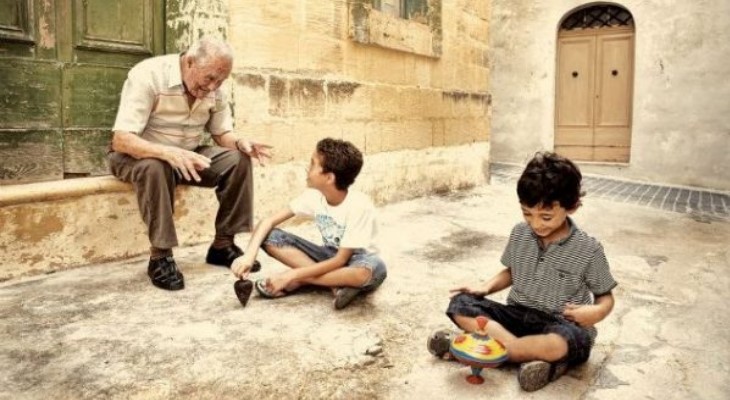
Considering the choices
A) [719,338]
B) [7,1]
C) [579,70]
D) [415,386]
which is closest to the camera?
[415,386]

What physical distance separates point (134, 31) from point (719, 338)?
3.29m

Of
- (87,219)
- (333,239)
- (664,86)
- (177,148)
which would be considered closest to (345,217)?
(333,239)

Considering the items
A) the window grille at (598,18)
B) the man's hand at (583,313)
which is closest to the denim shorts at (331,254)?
the man's hand at (583,313)

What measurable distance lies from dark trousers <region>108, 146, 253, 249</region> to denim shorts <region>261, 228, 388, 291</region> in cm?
48

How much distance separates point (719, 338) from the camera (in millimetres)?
2279

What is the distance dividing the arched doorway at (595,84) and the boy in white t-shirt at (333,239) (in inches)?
333

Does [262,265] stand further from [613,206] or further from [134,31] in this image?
[613,206]

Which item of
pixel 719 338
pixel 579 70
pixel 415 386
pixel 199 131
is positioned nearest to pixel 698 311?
pixel 719 338

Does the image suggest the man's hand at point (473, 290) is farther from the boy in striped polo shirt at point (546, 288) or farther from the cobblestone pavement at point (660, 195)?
the cobblestone pavement at point (660, 195)

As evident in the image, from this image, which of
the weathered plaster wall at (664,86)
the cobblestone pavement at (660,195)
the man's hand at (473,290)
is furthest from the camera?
the weathered plaster wall at (664,86)

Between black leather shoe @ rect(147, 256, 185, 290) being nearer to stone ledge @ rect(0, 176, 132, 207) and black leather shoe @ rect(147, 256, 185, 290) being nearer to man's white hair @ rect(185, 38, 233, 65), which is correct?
stone ledge @ rect(0, 176, 132, 207)

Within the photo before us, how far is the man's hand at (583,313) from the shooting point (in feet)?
5.85

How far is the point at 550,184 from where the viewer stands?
1826mm

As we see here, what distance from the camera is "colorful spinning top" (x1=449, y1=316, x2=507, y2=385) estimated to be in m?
1.76
